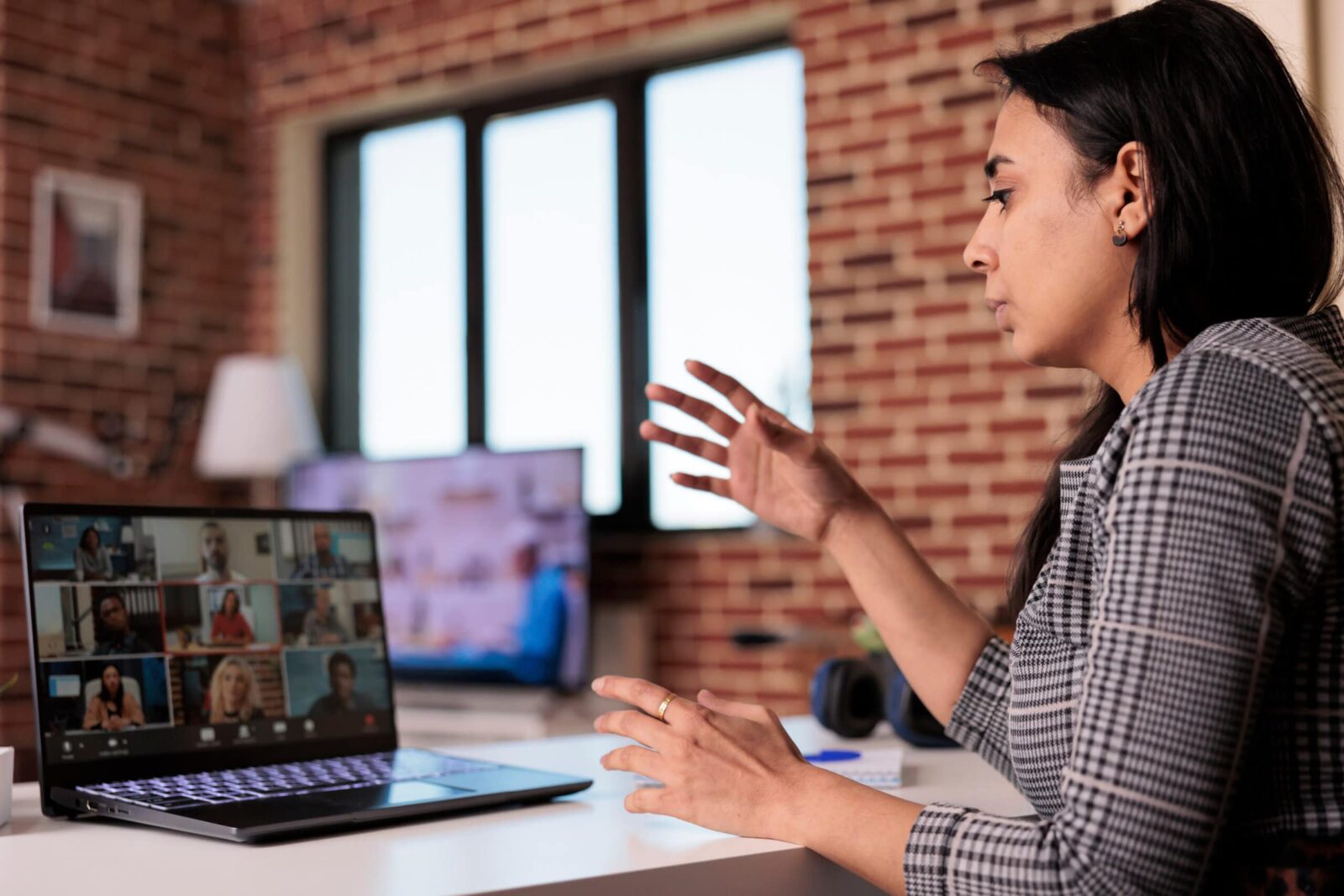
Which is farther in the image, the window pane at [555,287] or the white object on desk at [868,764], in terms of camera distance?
the window pane at [555,287]

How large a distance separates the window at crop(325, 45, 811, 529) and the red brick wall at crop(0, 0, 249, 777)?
436 millimetres

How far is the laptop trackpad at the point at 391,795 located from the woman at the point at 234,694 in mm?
168

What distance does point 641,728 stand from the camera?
1.12m

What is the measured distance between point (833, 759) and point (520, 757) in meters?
0.34

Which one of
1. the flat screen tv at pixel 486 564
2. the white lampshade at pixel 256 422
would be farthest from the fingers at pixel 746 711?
the white lampshade at pixel 256 422

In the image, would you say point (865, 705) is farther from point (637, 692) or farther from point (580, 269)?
point (580, 269)

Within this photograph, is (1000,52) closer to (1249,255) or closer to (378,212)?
(1249,255)

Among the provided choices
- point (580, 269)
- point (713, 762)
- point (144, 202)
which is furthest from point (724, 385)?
point (144, 202)

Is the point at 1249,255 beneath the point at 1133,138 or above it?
beneath

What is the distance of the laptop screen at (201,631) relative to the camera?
1.20 meters

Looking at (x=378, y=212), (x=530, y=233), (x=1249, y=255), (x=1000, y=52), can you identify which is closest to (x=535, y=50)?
(x=530, y=233)

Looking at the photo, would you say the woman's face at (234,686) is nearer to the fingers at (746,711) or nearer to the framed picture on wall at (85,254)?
the fingers at (746,711)

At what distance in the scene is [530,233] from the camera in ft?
15.6

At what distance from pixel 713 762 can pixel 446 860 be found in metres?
0.23
